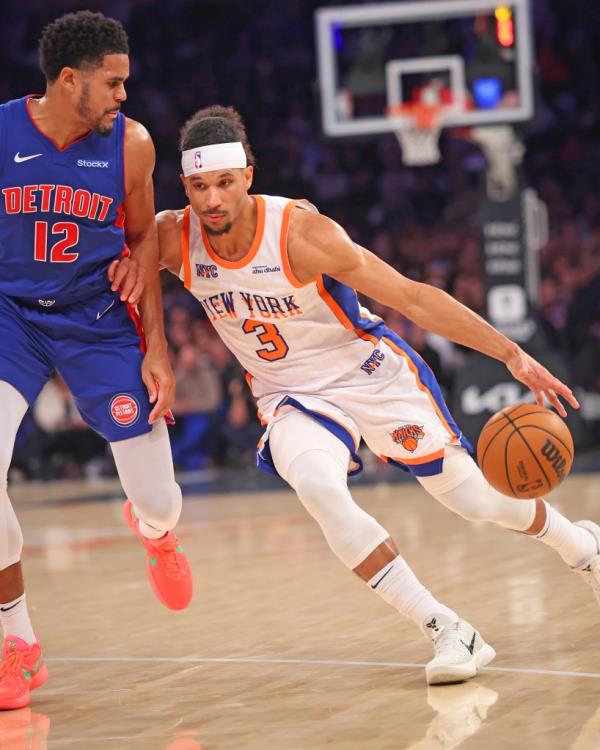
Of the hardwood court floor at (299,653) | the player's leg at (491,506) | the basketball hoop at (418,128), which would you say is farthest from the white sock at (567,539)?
the basketball hoop at (418,128)

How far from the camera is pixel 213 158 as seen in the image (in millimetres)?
4309

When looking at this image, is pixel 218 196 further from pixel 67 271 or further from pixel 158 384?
pixel 158 384

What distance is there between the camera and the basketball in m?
4.15

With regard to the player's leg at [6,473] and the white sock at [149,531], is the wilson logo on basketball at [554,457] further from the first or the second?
the player's leg at [6,473]

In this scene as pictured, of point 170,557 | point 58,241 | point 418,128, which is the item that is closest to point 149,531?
point 170,557

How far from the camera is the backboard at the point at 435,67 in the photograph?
11297 mm

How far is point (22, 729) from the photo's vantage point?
3664 mm

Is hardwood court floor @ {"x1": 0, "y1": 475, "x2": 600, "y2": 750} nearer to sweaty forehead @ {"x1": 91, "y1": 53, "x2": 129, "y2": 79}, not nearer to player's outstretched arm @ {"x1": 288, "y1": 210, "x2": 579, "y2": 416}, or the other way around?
player's outstretched arm @ {"x1": 288, "y1": 210, "x2": 579, "y2": 416}

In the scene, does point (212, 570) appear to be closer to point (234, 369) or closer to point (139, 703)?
point (139, 703)

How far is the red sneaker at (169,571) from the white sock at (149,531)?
1.0 inches

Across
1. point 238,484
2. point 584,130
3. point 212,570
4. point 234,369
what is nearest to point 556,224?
point 584,130

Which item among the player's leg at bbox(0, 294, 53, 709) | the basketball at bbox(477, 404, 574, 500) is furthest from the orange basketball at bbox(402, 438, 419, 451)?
the player's leg at bbox(0, 294, 53, 709)

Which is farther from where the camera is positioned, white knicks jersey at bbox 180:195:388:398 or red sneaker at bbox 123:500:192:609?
red sneaker at bbox 123:500:192:609

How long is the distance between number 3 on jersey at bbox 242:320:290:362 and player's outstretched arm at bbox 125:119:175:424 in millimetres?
315
